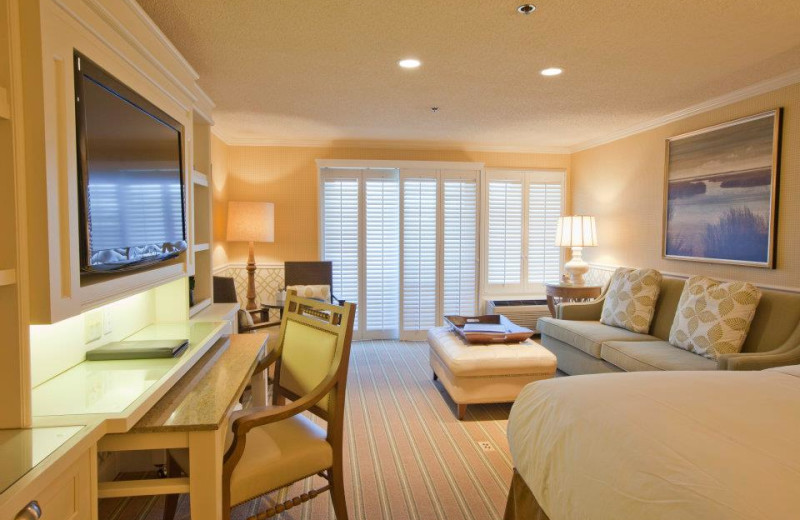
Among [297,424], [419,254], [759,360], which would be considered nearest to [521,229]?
[419,254]

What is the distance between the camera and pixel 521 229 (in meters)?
6.05

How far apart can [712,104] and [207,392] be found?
4.20 m

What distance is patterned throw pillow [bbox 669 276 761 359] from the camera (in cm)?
314

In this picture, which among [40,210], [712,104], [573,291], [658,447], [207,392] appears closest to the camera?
[40,210]

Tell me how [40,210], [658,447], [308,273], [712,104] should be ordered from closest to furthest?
[40,210] < [658,447] < [712,104] < [308,273]

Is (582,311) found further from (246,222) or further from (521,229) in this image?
(246,222)

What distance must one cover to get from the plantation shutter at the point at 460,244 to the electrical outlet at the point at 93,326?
4128 mm

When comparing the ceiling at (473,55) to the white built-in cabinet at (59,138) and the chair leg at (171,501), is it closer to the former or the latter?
the white built-in cabinet at (59,138)

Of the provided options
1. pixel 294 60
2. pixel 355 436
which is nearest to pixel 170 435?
pixel 355 436

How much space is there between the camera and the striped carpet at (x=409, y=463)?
234cm

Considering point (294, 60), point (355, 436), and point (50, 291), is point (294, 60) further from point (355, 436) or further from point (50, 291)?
point (355, 436)

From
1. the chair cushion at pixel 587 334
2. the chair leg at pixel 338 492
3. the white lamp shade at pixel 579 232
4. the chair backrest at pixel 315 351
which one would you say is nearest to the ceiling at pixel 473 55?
the white lamp shade at pixel 579 232

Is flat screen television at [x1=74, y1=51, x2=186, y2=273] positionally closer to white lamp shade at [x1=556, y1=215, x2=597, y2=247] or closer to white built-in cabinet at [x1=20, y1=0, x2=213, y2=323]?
white built-in cabinet at [x1=20, y1=0, x2=213, y2=323]

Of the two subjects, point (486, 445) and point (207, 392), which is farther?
point (486, 445)
